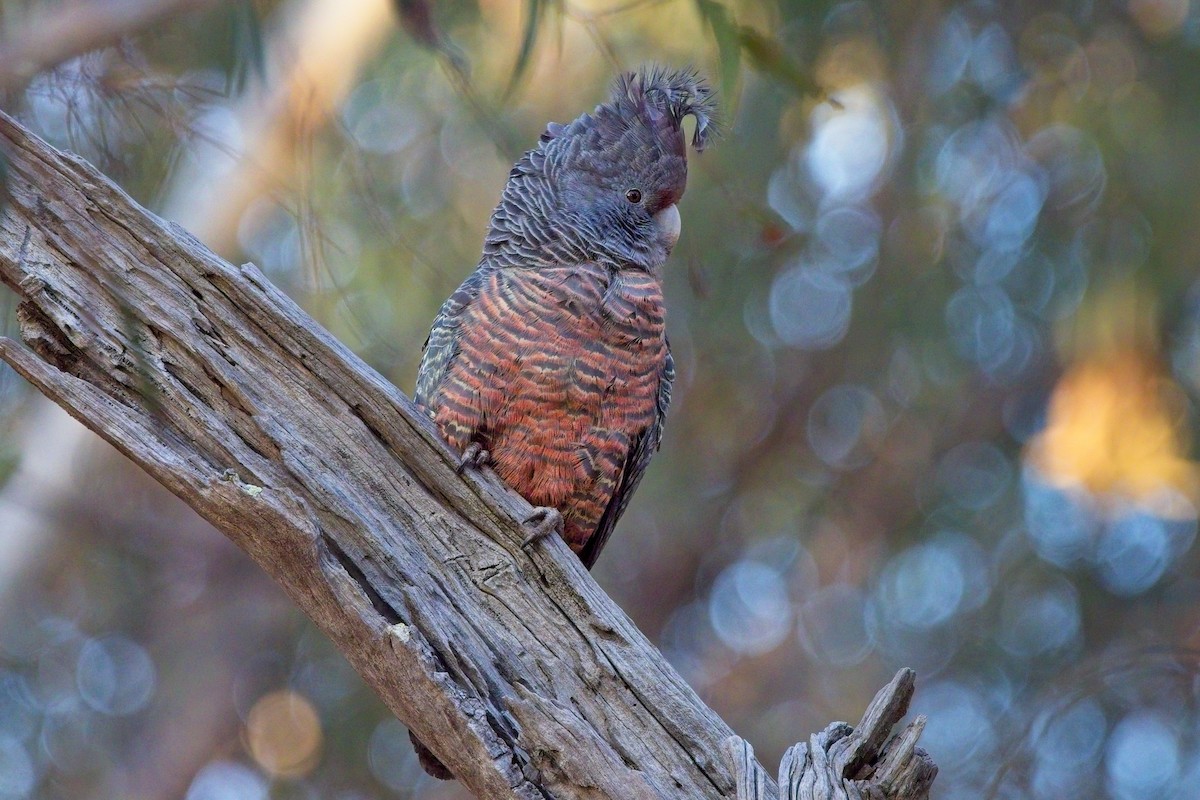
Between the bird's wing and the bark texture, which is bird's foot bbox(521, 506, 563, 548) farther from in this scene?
the bird's wing

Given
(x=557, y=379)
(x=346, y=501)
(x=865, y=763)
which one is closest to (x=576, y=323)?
(x=557, y=379)

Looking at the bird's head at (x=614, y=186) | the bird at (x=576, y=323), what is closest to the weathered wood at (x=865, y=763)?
the bird at (x=576, y=323)

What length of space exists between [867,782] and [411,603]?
3.34 ft

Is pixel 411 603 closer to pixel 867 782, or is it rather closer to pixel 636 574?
pixel 867 782

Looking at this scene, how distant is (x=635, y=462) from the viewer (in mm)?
3047

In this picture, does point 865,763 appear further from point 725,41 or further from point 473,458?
point 725,41

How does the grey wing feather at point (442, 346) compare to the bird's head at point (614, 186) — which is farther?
the bird's head at point (614, 186)

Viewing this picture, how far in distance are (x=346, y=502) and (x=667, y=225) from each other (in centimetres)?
130

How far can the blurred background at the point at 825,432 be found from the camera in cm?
479

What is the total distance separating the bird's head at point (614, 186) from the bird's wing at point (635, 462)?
0.34 meters

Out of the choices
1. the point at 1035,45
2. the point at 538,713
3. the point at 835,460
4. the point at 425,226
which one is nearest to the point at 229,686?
the point at 425,226

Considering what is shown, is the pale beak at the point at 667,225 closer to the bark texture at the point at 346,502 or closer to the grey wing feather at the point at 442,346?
the grey wing feather at the point at 442,346

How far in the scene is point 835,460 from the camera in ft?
21.8

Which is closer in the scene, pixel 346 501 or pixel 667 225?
pixel 346 501
